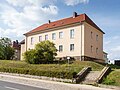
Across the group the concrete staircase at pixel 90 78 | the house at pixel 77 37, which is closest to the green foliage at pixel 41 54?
the house at pixel 77 37

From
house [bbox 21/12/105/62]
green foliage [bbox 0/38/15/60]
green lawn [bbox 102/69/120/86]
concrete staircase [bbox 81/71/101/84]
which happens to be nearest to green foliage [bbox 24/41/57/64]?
house [bbox 21/12/105/62]

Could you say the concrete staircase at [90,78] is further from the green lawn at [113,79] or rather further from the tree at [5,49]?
the tree at [5,49]

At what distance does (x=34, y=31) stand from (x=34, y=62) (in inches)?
628

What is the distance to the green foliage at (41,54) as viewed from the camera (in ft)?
124

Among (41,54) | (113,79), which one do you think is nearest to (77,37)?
(41,54)

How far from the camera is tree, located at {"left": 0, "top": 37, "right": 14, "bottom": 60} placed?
184 feet

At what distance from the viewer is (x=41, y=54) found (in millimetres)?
38375

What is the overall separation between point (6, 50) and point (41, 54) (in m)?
20.7

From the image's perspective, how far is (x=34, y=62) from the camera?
124 feet

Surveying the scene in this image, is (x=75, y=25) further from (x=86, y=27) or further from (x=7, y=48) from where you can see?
(x=7, y=48)

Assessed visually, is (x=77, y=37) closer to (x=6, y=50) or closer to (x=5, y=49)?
(x=6, y=50)

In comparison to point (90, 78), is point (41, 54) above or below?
above

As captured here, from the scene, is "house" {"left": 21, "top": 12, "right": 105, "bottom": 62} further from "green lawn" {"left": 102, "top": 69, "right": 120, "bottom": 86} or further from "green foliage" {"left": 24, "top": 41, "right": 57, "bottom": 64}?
"green lawn" {"left": 102, "top": 69, "right": 120, "bottom": 86}

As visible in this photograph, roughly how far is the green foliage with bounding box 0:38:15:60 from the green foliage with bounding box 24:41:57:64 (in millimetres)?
18773
